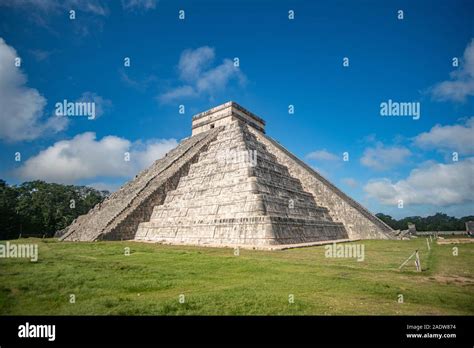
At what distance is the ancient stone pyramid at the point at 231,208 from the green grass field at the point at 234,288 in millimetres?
6862

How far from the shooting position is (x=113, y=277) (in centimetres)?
832

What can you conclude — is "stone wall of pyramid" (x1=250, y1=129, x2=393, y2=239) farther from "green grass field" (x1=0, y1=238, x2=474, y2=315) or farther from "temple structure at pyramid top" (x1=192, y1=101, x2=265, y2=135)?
"green grass field" (x1=0, y1=238, x2=474, y2=315)

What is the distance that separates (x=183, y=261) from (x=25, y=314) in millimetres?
6495

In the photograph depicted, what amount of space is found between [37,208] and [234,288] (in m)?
44.4

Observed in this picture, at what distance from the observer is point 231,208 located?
1903 centimetres

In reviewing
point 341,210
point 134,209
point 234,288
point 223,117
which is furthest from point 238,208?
point 223,117

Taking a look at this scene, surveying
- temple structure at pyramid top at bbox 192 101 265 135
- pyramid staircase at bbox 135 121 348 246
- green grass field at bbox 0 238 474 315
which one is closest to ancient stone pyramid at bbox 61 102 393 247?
pyramid staircase at bbox 135 121 348 246

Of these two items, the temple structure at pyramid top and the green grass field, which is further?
the temple structure at pyramid top

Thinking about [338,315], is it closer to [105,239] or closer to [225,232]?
[225,232]

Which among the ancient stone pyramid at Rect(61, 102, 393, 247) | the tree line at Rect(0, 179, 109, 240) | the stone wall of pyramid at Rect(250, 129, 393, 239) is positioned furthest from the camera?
the tree line at Rect(0, 179, 109, 240)

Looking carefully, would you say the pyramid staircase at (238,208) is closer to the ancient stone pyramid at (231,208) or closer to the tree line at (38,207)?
the ancient stone pyramid at (231,208)

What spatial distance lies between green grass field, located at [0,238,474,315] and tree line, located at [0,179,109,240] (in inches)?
1154

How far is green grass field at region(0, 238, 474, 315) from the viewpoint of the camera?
5512mm
